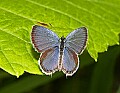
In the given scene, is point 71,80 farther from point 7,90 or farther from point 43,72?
point 43,72

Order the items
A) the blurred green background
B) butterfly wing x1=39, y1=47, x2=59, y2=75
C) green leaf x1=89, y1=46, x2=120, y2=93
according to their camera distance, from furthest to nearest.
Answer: green leaf x1=89, y1=46, x2=120, y2=93
the blurred green background
butterfly wing x1=39, y1=47, x2=59, y2=75

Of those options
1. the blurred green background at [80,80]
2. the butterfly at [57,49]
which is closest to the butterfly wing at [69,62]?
the butterfly at [57,49]

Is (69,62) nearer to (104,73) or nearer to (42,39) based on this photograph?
(42,39)

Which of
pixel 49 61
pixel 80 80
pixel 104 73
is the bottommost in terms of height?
pixel 80 80

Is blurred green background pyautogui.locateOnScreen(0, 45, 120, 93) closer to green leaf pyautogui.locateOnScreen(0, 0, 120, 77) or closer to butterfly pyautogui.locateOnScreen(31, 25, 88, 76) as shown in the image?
green leaf pyautogui.locateOnScreen(0, 0, 120, 77)

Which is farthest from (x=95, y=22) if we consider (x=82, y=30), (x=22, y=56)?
(x=22, y=56)

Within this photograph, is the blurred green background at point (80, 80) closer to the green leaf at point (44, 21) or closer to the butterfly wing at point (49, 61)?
the green leaf at point (44, 21)

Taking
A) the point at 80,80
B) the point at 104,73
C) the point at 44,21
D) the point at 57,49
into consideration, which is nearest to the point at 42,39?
the point at 57,49

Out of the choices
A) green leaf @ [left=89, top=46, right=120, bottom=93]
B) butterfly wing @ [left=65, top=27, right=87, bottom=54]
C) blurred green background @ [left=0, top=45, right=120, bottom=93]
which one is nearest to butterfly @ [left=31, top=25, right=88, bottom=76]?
butterfly wing @ [left=65, top=27, right=87, bottom=54]
